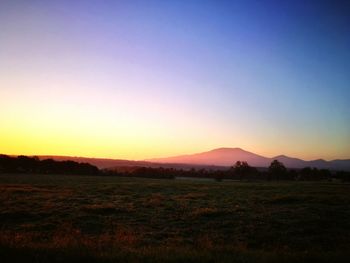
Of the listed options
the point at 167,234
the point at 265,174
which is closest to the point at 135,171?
the point at 265,174

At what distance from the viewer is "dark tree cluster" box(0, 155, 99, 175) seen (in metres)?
106

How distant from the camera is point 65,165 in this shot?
11631 cm

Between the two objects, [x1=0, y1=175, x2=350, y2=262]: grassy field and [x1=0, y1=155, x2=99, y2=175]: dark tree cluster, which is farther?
[x1=0, y1=155, x2=99, y2=175]: dark tree cluster

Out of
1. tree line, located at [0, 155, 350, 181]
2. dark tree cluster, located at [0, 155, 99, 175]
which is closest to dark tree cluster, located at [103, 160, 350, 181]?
tree line, located at [0, 155, 350, 181]

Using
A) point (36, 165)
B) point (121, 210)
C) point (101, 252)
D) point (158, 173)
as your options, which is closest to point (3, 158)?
point (36, 165)

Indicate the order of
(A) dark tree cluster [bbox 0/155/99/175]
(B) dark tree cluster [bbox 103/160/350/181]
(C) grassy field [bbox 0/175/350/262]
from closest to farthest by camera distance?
(C) grassy field [bbox 0/175/350/262] → (A) dark tree cluster [bbox 0/155/99/175] → (B) dark tree cluster [bbox 103/160/350/181]

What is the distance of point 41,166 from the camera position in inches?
4400

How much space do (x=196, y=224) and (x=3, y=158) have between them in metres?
104

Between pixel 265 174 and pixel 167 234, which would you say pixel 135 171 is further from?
pixel 167 234

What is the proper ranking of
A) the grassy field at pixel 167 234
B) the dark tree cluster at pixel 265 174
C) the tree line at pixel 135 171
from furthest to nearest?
the dark tree cluster at pixel 265 174
the tree line at pixel 135 171
the grassy field at pixel 167 234

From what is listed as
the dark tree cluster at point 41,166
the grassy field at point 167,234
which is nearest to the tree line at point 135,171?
the dark tree cluster at point 41,166

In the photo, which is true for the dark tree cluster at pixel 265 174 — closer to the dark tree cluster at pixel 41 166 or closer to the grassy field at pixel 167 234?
the dark tree cluster at pixel 41 166

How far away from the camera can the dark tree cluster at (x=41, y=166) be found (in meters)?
106

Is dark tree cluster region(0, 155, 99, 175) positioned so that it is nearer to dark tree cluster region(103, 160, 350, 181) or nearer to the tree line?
the tree line
